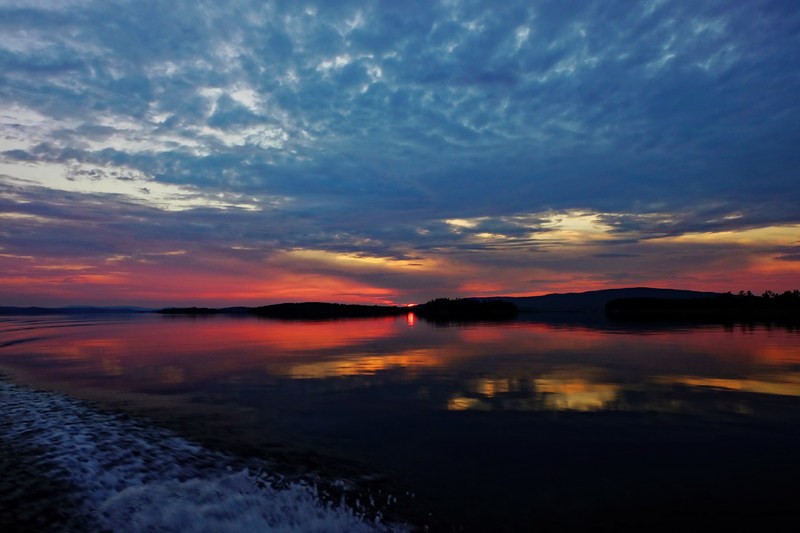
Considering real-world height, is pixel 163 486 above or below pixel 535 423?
below

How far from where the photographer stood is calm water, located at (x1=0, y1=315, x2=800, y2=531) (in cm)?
951

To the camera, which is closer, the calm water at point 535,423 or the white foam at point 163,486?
the white foam at point 163,486

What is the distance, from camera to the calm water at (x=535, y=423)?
9.51m

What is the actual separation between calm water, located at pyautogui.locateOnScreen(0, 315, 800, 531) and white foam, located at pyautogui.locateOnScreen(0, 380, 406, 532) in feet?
5.84

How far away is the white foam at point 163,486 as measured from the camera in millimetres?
9102

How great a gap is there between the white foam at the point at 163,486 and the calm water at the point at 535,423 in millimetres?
1781

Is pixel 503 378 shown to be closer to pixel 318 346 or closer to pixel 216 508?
pixel 216 508

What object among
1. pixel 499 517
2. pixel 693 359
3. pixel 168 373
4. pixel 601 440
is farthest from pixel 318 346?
pixel 499 517

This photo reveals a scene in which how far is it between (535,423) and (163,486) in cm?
1125

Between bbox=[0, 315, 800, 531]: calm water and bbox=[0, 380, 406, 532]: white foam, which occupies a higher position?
bbox=[0, 315, 800, 531]: calm water

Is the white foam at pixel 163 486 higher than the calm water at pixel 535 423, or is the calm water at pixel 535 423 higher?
the calm water at pixel 535 423

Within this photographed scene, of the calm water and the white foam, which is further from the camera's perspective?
the calm water

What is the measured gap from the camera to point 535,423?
15406mm

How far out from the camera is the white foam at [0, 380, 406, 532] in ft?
29.9
